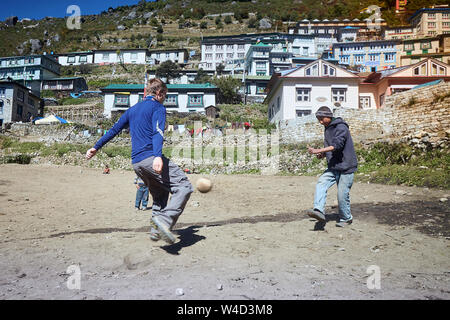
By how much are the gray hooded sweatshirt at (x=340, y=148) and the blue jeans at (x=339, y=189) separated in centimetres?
12

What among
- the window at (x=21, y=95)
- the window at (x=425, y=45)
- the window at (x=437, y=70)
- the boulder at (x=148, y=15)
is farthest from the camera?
the boulder at (x=148, y=15)

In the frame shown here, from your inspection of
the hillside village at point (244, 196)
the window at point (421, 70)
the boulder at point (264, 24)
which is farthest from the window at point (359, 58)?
the boulder at point (264, 24)

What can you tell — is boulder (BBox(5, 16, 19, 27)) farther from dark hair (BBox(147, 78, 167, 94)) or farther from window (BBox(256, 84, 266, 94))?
dark hair (BBox(147, 78, 167, 94))

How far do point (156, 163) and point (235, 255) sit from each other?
1.57 metres

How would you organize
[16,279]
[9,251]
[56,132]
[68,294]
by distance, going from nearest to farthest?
[68,294] < [16,279] < [9,251] < [56,132]

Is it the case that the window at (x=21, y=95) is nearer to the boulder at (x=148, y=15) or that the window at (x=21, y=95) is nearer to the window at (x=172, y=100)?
the window at (x=172, y=100)

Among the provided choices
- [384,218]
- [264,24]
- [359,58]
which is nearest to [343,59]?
[359,58]

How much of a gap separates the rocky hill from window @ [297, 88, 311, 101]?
236 ft

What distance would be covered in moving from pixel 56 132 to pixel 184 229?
112ft

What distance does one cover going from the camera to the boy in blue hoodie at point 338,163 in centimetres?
541

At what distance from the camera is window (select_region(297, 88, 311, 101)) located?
33.5 meters

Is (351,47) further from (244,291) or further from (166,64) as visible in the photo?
(244,291)

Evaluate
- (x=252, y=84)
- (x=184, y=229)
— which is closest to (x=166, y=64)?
(x=252, y=84)
